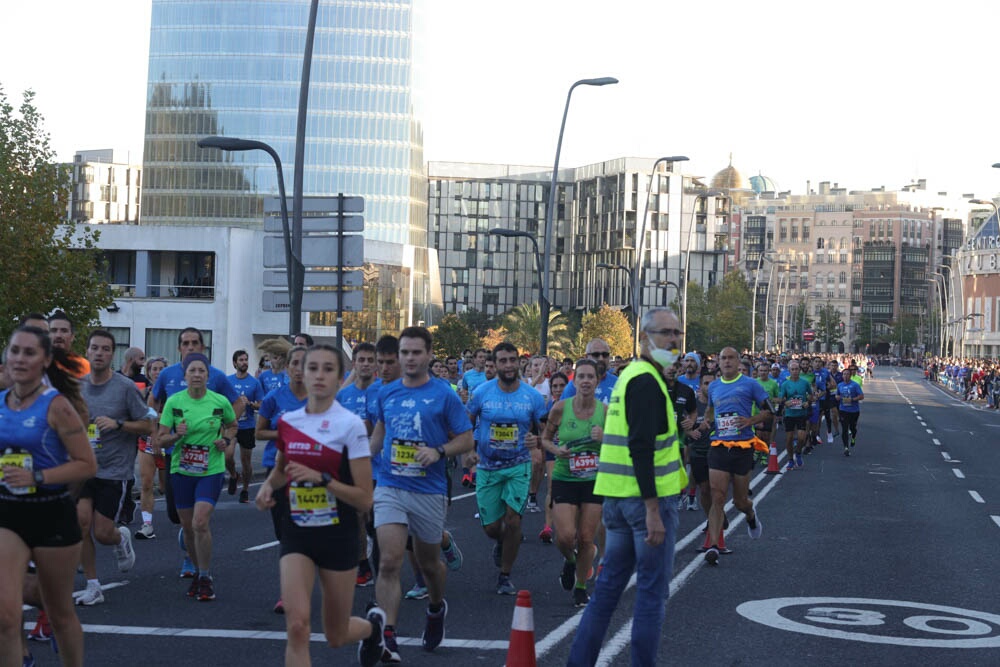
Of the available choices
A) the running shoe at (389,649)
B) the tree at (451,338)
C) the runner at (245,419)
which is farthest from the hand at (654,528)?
the tree at (451,338)

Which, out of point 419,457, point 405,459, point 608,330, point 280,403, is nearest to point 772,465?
point 280,403

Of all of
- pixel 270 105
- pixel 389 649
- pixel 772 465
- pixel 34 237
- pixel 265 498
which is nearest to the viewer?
pixel 265 498

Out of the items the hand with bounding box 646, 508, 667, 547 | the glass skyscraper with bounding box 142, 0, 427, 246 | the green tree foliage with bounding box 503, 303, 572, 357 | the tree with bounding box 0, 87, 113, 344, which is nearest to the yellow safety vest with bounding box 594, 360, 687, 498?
the hand with bounding box 646, 508, 667, 547

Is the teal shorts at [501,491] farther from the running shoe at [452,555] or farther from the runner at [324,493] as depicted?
the runner at [324,493]

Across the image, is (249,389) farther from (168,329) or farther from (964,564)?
(168,329)

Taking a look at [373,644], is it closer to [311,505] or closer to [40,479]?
[311,505]

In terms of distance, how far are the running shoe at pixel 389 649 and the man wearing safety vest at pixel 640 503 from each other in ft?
3.87

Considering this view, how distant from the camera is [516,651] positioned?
22.6ft

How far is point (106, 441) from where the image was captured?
1005cm

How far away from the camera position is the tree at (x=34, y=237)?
3291cm

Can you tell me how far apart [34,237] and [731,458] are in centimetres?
2384

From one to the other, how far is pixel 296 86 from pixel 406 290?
94.7 ft

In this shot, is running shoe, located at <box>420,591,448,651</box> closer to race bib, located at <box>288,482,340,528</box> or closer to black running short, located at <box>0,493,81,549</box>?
race bib, located at <box>288,482,340,528</box>

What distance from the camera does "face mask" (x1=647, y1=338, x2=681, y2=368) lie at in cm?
730
